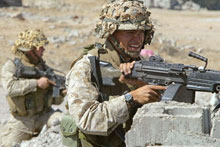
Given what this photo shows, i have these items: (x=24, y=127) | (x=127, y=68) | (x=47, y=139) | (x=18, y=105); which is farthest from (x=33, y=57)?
(x=127, y=68)

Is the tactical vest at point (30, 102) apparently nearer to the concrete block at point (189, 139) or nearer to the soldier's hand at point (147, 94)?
the soldier's hand at point (147, 94)

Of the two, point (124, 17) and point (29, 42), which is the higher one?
point (124, 17)

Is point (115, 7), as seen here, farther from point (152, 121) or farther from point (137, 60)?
point (152, 121)

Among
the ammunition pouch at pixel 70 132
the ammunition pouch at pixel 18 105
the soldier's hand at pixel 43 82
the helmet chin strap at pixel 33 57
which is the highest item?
the ammunition pouch at pixel 70 132

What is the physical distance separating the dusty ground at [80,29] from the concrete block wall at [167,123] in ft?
24.0

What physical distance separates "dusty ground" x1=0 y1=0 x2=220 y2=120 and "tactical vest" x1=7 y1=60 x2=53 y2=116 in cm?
242

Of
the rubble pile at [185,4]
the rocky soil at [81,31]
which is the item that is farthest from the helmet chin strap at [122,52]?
the rubble pile at [185,4]

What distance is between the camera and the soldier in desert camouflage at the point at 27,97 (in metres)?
7.93

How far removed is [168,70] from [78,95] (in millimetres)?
655

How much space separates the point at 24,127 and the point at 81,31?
39.5ft

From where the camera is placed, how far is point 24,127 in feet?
26.7

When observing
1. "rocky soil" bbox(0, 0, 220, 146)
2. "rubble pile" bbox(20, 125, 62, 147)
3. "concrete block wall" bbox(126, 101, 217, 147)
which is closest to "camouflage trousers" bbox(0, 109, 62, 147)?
"rubble pile" bbox(20, 125, 62, 147)

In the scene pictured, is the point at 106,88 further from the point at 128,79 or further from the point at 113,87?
the point at 128,79

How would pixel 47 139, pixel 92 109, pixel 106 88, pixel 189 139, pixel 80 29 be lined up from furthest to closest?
pixel 80 29 → pixel 47 139 → pixel 106 88 → pixel 92 109 → pixel 189 139
